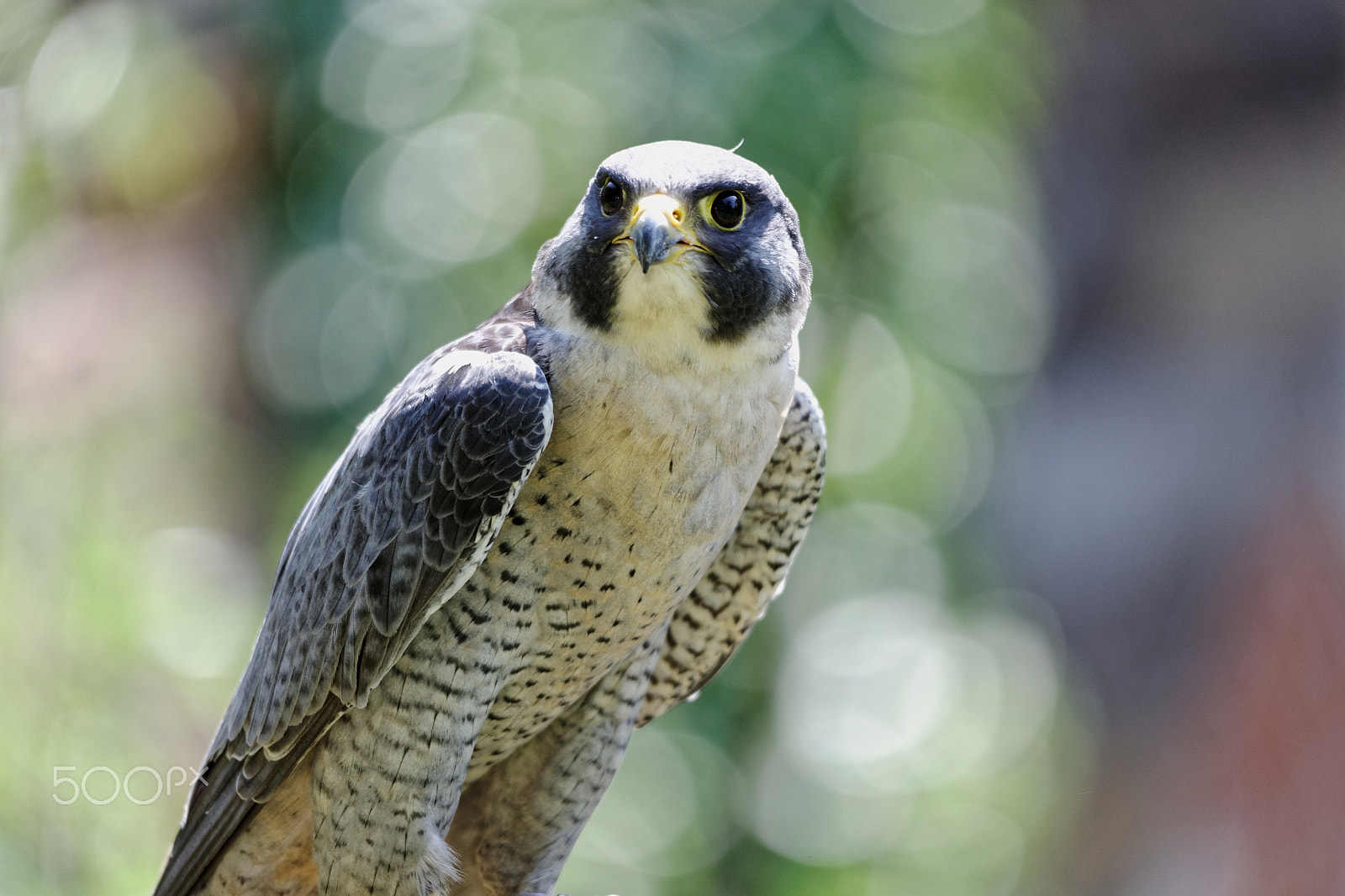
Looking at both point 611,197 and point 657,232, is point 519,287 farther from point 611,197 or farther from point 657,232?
point 657,232

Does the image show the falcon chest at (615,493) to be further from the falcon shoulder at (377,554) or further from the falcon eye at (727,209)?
the falcon eye at (727,209)

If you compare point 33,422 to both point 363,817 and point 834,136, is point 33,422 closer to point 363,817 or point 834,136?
point 363,817

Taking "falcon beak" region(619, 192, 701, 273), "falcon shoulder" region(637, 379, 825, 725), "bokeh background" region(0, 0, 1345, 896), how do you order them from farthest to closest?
"bokeh background" region(0, 0, 1345, 896) → "falcon shoulder" region(637, 379, 825, 725) → "falcon beak" region(619, 192, 701, 273)

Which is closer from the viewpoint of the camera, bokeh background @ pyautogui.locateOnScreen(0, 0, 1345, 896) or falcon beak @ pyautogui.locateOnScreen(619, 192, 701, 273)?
falcon beak @ pyautogui.locateOnScreen(619, 192, 701, 273)

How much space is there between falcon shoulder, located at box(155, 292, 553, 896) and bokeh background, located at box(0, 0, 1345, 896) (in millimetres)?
2088

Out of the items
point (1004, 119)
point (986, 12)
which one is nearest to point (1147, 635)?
point (1004, 119)

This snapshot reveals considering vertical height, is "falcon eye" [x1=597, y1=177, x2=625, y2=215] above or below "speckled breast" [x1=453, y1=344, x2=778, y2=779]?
above

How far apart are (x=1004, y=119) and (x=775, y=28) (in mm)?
1834

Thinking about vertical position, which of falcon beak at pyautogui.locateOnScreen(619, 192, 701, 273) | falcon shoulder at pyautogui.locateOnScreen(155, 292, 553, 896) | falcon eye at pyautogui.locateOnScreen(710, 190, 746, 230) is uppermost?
falcon eye at pyautogui.locateOnScreen(710, 190, 746, 230)

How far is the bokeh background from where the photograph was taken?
4.60 m

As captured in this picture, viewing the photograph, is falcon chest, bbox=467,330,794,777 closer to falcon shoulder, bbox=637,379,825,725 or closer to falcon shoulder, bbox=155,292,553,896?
falcon shoulder, bbox=155,292,553,896

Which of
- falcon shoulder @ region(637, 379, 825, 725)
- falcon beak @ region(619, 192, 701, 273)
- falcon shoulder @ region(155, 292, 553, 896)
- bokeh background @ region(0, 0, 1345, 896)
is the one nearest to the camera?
falcon beak @ region(619, 192, 701, 273)

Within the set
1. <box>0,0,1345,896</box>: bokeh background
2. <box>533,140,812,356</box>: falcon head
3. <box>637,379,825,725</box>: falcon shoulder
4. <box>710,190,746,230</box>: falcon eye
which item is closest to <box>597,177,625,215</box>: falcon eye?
<box>533,140,812,356</box>: falcon head

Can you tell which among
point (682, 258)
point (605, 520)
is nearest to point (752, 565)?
point (605, 520)
